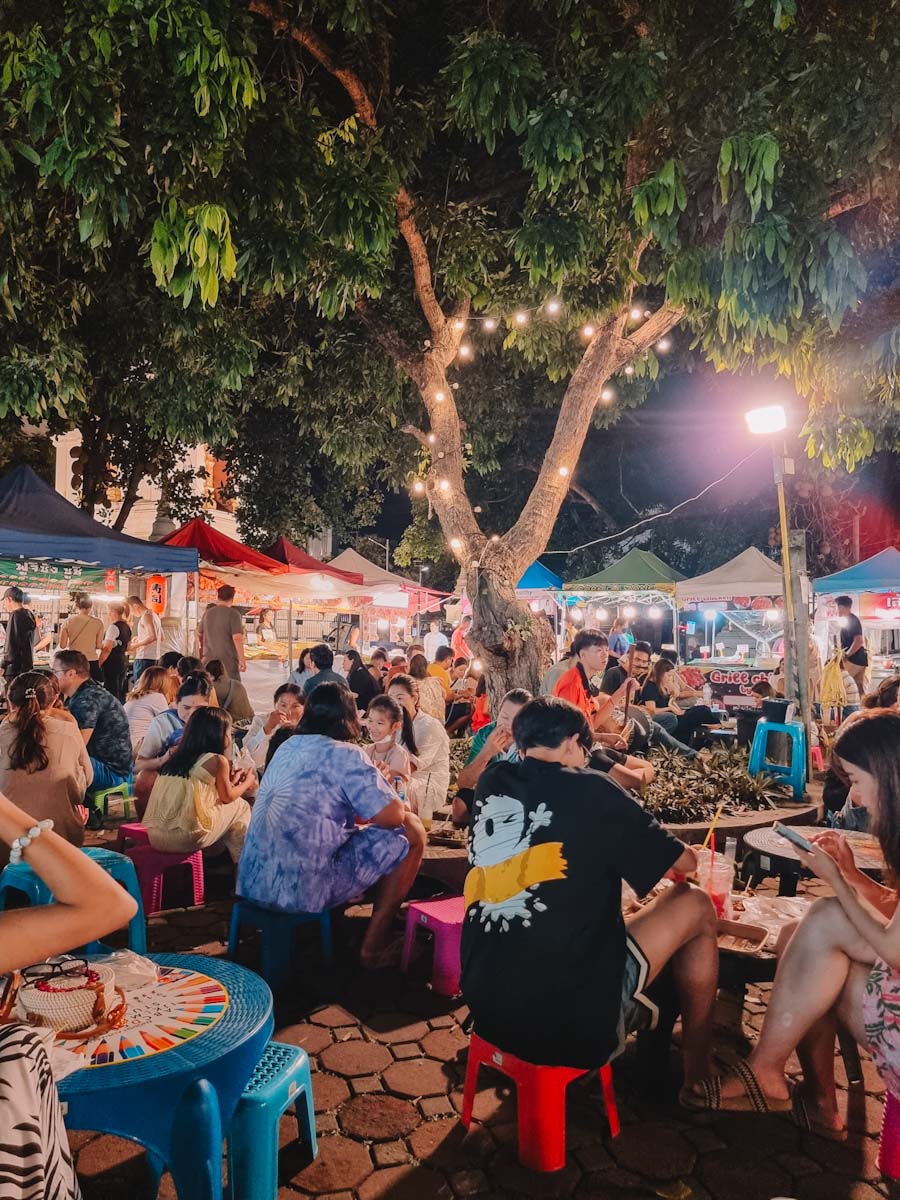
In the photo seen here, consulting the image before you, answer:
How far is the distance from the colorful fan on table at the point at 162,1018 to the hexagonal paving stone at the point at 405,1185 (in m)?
0.85

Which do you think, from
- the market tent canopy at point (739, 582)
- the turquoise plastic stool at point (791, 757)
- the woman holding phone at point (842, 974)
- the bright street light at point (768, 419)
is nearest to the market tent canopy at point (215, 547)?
the bright street light at point (768, 419)

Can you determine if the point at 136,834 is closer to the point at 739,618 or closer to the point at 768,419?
the point at 768,419

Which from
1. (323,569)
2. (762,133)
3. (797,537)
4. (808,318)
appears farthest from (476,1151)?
(323,569)

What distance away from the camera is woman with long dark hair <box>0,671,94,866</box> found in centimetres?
427

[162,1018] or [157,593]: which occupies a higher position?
[157,593]

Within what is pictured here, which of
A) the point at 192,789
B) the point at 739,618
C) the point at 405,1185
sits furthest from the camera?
the point at 739,618

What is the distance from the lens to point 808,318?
5.60m

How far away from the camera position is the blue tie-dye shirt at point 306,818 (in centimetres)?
370

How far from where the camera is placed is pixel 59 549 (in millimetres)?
8109

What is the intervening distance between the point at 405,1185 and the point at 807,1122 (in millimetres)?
1480

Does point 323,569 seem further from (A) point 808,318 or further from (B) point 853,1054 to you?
(B) point 853,1054

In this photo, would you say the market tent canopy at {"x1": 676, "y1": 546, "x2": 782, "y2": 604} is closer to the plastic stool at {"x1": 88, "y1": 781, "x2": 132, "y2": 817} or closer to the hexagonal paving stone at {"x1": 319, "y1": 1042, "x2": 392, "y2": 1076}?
the plastic stool at {"x1": 88, "y1": 781, "x2": 132, "y2": 817}

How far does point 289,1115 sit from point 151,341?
8145mm

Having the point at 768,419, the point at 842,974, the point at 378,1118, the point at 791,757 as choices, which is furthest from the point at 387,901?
the point at 768,419
